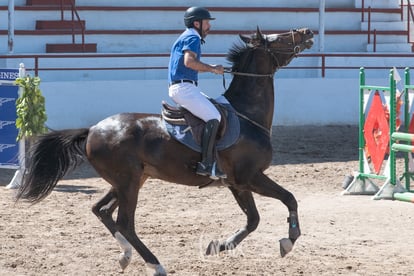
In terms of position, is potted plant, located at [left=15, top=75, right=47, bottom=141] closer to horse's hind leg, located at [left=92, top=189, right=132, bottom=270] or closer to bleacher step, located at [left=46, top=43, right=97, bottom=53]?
horse's hind leg, located at [left=92, top=189, right=132, bottom=270]

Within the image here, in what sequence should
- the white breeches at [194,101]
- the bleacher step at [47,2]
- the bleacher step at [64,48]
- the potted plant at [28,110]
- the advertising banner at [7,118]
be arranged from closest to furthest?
the white breeches at [194,101] → the potted plant at [28,110] → the advertising banner at [7,118] → the bleacher step at [64,48] → the bleacher step at [47,2]

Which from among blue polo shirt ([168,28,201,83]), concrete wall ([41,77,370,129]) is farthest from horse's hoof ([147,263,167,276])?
concrete wall ([41,77,370,129])

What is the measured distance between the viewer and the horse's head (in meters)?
8.71

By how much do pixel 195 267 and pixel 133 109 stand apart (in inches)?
394

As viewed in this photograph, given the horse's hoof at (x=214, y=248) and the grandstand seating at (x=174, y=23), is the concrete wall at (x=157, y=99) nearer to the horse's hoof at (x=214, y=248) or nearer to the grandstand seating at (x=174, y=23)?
the grandstand seating at (x=174, y=23)

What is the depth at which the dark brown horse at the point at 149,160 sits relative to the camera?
8.09 meters

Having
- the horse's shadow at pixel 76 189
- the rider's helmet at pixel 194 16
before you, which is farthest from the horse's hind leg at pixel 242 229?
the horse's shadow at pixel 76 189

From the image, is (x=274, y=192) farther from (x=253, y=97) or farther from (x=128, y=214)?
(x=128, y=214)

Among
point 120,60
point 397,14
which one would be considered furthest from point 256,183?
point 397,14

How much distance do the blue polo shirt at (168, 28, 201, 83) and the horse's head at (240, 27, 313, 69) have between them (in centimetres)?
75

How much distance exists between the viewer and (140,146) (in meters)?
8.13

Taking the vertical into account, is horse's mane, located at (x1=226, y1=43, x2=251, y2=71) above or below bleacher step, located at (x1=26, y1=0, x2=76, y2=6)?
below

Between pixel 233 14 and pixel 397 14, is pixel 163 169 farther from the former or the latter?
pixel 397 14

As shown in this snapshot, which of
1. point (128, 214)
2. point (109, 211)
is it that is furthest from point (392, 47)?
point (128, 214)
